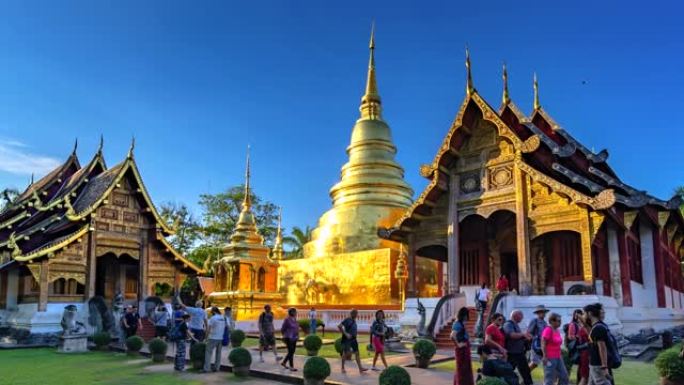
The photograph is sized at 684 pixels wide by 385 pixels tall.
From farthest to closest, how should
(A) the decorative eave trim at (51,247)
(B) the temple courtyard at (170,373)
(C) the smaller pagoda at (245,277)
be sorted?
(C) the smaller pagoda at (245,277), (A) the decorative eave trim at (51,247), (B) the temple courtyard at (170,373)

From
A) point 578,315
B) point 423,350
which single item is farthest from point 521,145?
point 578,315

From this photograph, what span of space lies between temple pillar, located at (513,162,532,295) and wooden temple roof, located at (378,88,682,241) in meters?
0.48

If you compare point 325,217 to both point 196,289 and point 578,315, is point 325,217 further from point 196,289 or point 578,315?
point 578,315

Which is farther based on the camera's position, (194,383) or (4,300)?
(4,300)

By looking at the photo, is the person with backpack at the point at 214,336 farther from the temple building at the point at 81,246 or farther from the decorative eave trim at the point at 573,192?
the decorative eave trim at the point at 573,192

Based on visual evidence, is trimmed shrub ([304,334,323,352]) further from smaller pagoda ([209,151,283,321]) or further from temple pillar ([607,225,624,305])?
smaller pagoda ([209,151,283,321])

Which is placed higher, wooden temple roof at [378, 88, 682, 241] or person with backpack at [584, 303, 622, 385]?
wooden temple roof at [378, 88, 682, 241]

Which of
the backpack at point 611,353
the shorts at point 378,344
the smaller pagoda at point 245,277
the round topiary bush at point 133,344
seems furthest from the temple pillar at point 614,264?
the smaller pagoda at point 245,277

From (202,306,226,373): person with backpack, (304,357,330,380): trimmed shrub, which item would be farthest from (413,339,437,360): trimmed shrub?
(202,306,226,373): person with backpack

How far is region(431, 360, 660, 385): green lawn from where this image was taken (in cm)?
1055

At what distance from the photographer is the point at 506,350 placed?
833 centimetres

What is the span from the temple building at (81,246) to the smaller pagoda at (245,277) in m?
4.32

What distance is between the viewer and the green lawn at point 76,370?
11070 mm

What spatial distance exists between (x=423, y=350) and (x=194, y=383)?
478cm
